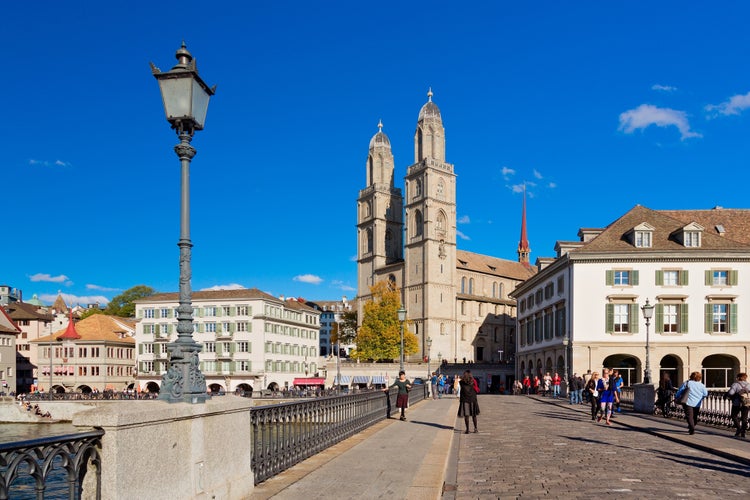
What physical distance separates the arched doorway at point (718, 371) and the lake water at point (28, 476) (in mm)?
40063

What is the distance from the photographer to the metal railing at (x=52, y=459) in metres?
4.57

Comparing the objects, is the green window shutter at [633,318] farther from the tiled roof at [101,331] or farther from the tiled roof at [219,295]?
the tiled roof at [101,331]

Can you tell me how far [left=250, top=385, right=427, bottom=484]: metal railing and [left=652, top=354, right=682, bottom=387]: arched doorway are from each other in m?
35.0

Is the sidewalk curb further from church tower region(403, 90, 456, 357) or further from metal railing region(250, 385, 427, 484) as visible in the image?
church tower region(403, 90, 456, 357)

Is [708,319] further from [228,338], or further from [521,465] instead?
[228,338]

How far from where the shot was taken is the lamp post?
299 inches

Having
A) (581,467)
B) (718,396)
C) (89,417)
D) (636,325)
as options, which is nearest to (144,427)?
(89,417)

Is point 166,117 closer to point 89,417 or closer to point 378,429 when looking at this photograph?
point 89,417

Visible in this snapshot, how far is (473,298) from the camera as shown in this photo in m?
109

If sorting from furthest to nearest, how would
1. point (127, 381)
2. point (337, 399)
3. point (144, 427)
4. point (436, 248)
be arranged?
1. point (436, 248)
2. point (127, 381)
3. point (337, 399)
4. point (144, 427)

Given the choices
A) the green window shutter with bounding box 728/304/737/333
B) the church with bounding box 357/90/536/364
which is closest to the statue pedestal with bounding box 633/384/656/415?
the green window shutter with bounding box 728/304/737/333

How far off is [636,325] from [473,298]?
201 feet

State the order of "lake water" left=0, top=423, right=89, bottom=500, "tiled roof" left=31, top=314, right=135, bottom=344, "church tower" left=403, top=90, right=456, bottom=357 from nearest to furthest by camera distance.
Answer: "lake water" left=0, top=423, right=89, bottom=500 < "tiled roof" left=31, top=314, right=135, bottom=344 < "church tower" left=403, top=90, right=456, bottom=357

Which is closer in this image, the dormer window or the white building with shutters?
the dormer window
